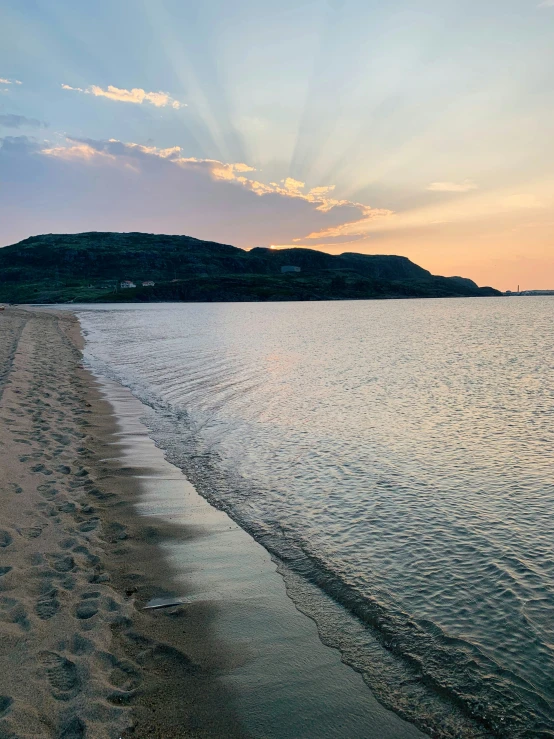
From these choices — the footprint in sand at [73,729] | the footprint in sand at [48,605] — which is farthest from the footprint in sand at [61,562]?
the footprint in sand at [73,729]

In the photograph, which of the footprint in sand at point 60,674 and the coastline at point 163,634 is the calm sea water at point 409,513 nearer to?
the coastline at point 163,634

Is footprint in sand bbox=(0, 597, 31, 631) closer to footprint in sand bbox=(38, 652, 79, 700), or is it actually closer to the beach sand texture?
the beach sand texture

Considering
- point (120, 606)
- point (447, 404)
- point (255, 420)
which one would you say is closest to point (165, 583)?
point (120, 606)

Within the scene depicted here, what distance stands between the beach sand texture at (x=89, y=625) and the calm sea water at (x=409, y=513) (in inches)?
79.8

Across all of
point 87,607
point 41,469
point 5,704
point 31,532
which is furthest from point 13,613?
point 41,469

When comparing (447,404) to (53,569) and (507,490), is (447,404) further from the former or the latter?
(53,569)

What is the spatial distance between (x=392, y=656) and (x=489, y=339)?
60.4 metres

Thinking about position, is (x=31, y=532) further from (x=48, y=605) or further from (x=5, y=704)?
(x=5, y=704)

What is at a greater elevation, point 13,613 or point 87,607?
point 13,613

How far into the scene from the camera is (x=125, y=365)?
117 ft

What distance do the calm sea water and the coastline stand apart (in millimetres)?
550

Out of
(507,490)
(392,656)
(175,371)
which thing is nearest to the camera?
(392,656)

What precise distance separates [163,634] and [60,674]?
142 cm

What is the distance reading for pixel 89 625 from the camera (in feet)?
21.9
